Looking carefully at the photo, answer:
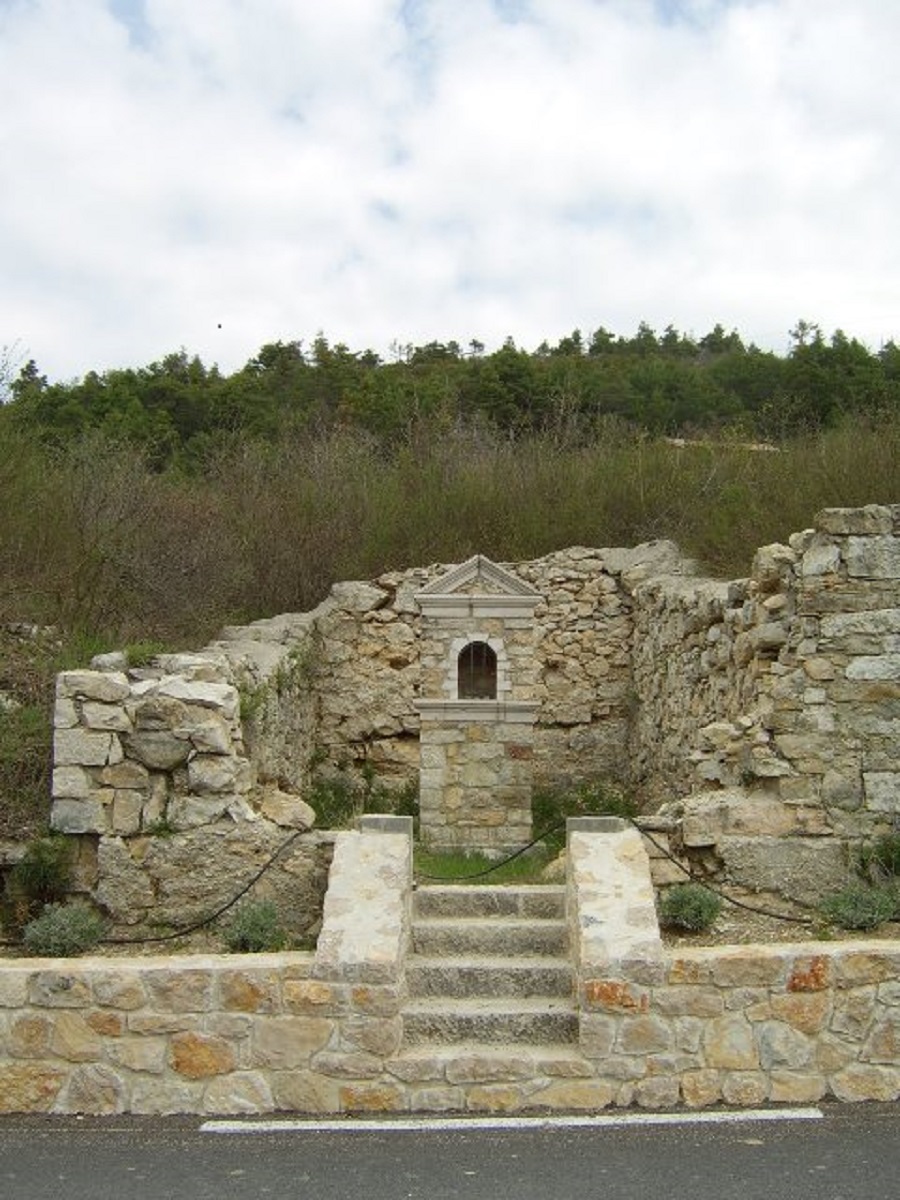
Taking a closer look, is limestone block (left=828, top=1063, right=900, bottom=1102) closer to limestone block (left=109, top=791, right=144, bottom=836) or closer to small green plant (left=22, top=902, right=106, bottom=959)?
small green plant (left=22, top=902, right=106, bottom=959)

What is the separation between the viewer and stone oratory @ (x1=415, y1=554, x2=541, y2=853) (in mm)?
12148

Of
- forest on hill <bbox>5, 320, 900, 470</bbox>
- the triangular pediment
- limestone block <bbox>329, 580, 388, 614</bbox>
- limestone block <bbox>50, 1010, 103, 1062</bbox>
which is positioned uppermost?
forest on hill <bbox>5, 320, 900, 470</bbox>

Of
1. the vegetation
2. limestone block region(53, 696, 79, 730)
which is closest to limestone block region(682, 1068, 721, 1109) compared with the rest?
limestone block region(53, 696, 79, 730)

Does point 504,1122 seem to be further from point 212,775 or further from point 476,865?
point 476,865

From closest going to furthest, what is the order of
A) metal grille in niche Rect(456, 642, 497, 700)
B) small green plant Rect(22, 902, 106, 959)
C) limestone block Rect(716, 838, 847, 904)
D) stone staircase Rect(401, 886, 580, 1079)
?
stone staircase Rect(401, 886, 580, 1079), small green plant Rect(22, 902, 106, 959), limestone block Rect(716, 838, 847, 904), metal grille in niche Rect(456, 642, 497, 700)

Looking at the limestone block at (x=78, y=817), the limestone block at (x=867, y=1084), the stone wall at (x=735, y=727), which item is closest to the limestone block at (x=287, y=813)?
the stone wall at (x=735, y=727)

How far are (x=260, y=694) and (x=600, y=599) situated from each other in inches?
250

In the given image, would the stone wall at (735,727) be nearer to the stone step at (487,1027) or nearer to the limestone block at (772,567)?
the limestone block at (772,567)

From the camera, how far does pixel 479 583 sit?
12.6 metres

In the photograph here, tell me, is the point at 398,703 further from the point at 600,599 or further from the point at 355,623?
the point at 600,599

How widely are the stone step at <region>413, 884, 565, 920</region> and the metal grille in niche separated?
5364mm

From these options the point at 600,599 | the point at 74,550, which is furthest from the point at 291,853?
the point at 600,599

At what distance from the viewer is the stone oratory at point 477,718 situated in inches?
478

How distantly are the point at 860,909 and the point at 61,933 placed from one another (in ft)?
14.9
